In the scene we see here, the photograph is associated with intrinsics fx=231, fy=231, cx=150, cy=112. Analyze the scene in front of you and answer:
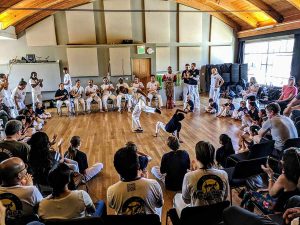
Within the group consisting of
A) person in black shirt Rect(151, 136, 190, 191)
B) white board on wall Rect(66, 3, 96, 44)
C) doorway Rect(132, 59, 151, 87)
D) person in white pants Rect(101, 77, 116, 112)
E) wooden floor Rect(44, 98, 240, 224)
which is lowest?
wooden floor Rect(44, 98, 240, 224)

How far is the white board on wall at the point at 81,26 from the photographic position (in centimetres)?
1076

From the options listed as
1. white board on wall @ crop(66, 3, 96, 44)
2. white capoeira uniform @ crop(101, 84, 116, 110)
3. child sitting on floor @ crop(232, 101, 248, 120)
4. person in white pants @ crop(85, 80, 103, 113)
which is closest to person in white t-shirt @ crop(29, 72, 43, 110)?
person in white pants @ crop(85, 80, 103, 113)

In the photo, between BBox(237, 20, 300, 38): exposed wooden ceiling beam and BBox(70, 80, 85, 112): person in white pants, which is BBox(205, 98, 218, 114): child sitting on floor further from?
BBox(70, 80, 85, 112): person in white pants

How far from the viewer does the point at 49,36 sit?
10688 mm

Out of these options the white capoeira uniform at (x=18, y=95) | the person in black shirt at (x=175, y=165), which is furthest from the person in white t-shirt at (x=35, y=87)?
the person in black shirt at (x=175, y=165)

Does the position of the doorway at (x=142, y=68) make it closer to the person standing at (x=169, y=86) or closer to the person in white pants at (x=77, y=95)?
the person standing at (x=169, y=86)

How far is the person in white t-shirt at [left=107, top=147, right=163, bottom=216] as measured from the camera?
5.92ft

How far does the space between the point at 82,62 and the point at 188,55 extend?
18.1 ft

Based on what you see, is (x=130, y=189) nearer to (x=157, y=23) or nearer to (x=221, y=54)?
(x=157, y=23)

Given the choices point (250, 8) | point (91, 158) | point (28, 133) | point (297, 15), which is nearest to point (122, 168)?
point (91, 158)

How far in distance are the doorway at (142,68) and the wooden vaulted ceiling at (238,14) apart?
3480 mm

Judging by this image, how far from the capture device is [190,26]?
479 inches

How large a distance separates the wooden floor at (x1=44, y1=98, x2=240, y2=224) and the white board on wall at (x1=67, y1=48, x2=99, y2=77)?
3101 millimetres

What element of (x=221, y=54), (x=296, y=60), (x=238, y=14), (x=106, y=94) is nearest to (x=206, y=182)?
(x=106, y=94)
